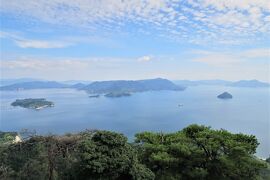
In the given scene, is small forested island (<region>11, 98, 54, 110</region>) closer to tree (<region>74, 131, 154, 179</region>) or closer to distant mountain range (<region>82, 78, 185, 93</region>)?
distant mountain range (<region>82, 78, 185, 93</region>)

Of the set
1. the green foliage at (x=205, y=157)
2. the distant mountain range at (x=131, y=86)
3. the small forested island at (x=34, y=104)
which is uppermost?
the green foliage at (x=205, y=157)

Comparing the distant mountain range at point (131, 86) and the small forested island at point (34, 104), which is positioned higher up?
the distant mountain range at point (131, 86)

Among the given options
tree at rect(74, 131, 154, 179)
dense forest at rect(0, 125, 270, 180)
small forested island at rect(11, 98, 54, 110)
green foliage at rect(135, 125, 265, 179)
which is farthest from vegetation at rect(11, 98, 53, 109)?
tree at rect(74, 131, 154, 179)

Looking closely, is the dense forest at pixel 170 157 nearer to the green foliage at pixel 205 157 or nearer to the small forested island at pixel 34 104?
the green foliage at pixel 205 157

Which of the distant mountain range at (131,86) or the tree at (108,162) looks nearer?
the tree at (108,162)

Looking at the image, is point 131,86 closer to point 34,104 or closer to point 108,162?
point 34,104

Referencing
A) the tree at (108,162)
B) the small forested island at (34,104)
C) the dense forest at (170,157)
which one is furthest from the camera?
the small forested island at (34,104)

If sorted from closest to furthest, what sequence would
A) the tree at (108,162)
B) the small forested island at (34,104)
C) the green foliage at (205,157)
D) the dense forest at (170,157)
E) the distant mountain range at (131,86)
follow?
the tree at (108,162) < the dense forest at (170,157) < the green foliage at (205,157) < the small forested island at (34,104) < the distant mountain range at (131,86)

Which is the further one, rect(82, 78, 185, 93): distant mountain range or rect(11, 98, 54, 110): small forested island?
rect(82, 78, 185, 93): distant mountain range

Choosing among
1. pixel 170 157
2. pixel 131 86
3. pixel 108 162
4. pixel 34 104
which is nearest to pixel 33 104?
pixel 34 104

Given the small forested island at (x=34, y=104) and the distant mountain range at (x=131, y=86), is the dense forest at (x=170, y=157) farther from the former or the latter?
the distant mountain range at (x=131, y=86)

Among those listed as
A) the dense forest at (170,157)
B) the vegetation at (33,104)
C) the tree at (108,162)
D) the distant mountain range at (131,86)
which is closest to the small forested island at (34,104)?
the vegetation at (33,104)

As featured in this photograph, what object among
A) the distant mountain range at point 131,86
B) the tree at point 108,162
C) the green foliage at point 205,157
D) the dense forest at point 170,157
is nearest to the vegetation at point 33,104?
the distant mountain range at point 131,86

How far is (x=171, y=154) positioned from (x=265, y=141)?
42.8 meters
